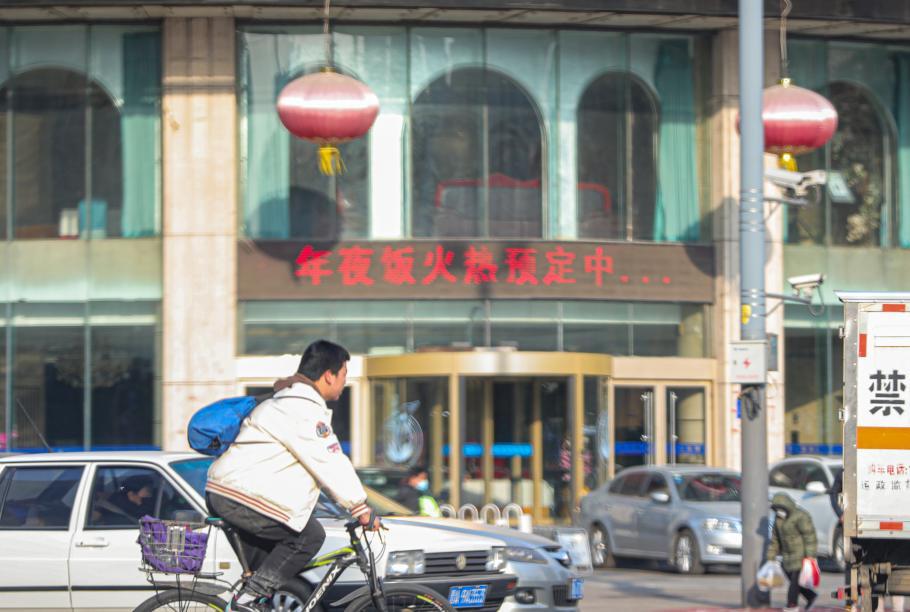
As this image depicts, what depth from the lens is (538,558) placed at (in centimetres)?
1141

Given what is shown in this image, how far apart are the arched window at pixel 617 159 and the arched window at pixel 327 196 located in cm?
409

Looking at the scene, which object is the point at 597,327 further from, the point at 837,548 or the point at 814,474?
the point at 837,548

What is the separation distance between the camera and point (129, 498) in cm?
1062

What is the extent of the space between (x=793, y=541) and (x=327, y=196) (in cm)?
1546

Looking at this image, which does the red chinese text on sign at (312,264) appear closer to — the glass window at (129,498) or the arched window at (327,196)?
the arched window at (327,196)

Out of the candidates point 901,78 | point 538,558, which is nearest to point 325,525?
point 538,558

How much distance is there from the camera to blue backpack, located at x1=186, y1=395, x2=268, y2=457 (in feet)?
27.1

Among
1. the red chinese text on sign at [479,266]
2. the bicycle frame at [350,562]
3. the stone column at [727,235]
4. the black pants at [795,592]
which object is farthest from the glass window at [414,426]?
the bicycle frame at [350,562]

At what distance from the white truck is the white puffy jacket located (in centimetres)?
509

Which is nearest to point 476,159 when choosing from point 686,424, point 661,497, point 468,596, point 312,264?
point 312,264

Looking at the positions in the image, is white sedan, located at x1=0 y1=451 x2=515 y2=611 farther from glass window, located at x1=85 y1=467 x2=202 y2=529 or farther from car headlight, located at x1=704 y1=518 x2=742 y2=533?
car headlight, located at x1=704 y1=518 x2=742 y2=533

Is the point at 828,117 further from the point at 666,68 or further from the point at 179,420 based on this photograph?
the point at 179,420

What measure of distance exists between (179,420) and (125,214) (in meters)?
3.95

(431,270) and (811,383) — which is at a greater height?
(431,270)
